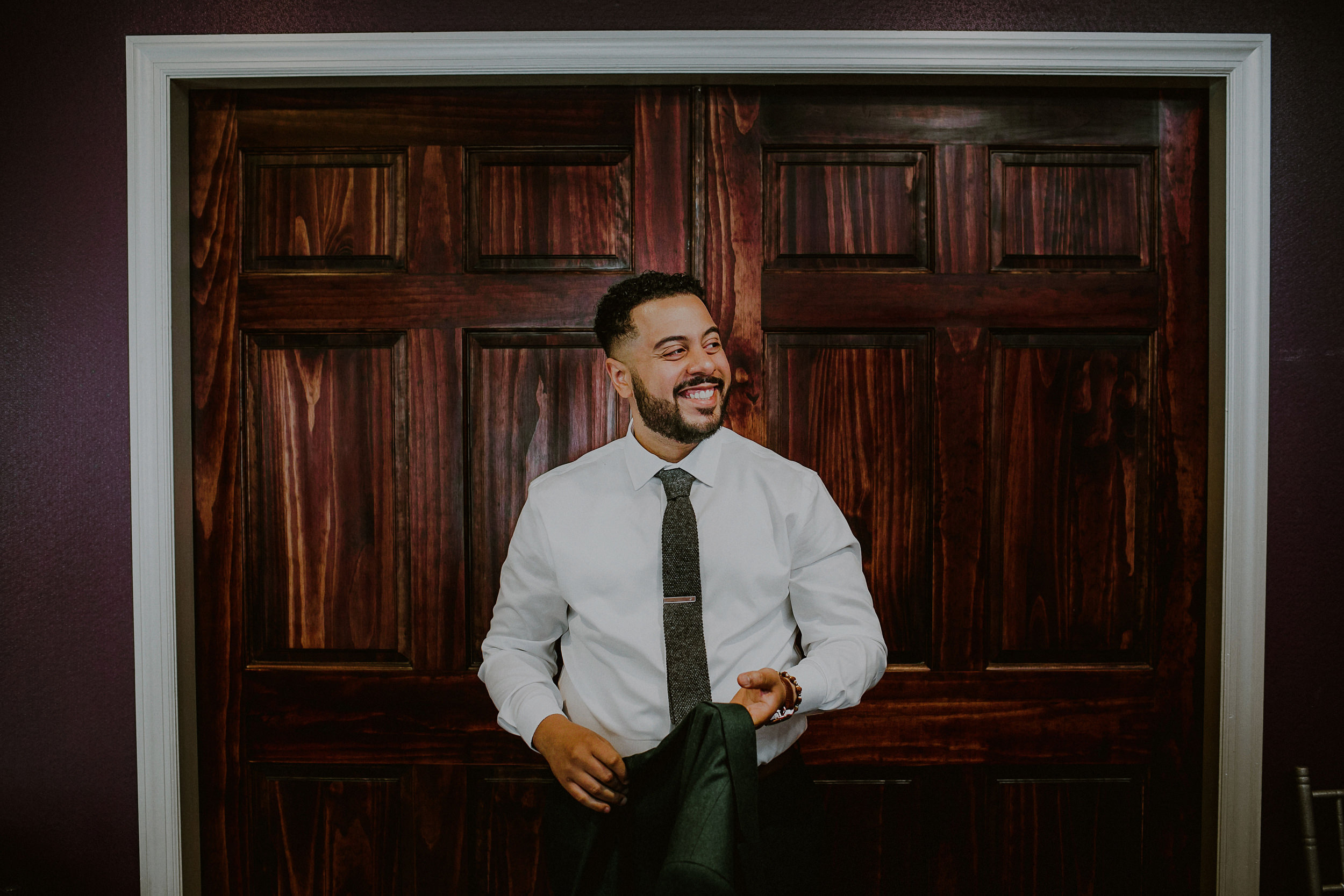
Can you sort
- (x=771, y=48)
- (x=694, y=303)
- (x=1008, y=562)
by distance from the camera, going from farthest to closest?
(x=1008, y=562) → (x=771, y=48) → (x=694, y=303)

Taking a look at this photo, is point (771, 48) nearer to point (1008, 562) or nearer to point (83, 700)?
point (1008, 562)

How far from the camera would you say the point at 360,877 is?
1865 millimetres

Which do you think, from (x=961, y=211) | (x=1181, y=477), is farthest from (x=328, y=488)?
(x=1181, y=477)

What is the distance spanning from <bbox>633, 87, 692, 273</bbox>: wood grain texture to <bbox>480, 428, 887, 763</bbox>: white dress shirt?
1.85 feet

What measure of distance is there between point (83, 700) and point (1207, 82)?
3335 mm

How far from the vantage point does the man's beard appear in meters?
1.47

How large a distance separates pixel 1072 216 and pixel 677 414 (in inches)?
48.6

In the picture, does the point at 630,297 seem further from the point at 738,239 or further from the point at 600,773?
the point at 600,773

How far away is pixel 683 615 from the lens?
146 centimetres

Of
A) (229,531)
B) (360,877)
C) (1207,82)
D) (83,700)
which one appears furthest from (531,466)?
(1207,82)

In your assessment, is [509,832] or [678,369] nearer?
[678,369]

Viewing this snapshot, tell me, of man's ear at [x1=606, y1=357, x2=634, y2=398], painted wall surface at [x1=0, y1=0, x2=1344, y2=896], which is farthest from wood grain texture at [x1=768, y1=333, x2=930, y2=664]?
painted wall surface at [x1=0, y1=0, x2=1344, y2=896]

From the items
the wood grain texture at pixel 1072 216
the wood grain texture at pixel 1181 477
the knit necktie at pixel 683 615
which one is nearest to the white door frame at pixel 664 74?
the wood grain texture at pixel 1181 477

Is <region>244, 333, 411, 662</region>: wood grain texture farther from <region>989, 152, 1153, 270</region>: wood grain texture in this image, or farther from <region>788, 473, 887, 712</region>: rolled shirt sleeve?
<region>989, 152, 1153, 270</region>: wood grain texture
